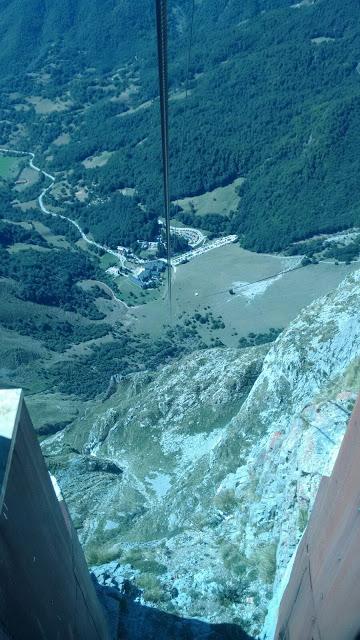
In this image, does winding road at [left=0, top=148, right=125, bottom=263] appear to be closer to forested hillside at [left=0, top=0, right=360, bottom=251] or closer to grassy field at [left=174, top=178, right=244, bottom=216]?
forested hillside at [left=0, top=0, right=360, bottom=251]

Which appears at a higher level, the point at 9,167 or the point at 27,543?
the point at 27,543

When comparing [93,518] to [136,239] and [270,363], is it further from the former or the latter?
[136,239]

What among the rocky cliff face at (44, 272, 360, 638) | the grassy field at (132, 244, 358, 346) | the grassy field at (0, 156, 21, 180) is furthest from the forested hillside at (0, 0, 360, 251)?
the rocky cliff face at (44, 272, 360, 638)

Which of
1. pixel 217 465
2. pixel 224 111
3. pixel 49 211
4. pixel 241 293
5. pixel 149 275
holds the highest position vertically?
pixel 224 111

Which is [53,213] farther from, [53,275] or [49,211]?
[53,275]

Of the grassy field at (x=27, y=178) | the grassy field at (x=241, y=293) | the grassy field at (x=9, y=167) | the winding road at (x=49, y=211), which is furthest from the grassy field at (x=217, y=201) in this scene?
the grassy field at (x=9, y=167)

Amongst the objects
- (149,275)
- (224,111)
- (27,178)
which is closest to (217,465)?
(149,275)

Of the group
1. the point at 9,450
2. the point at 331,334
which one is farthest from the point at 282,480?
the point at 9,450
